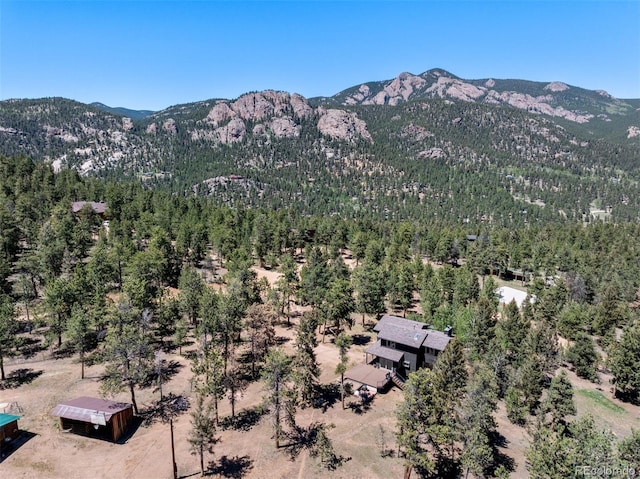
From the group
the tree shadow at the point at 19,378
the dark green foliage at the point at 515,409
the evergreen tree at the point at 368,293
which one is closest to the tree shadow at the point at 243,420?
the tree shadow at the point at 19,378

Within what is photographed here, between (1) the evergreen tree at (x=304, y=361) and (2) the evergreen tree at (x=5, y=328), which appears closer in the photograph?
(2) the evergreen tree at (x=5, y=328)

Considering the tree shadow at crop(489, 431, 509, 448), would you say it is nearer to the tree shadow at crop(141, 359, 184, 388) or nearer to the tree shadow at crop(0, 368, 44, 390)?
the tree shadow at crop(141, 359, 184, 388)

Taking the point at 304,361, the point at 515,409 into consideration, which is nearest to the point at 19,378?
the point at 304,361

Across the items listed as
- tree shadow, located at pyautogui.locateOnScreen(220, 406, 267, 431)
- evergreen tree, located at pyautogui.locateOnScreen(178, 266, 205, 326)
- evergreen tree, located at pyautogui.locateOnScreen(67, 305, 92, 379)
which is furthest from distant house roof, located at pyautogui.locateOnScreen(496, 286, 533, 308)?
evergreen tree, located at pyautogui.locateOnScreen(67, 305, 92, 379)

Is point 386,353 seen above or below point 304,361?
below

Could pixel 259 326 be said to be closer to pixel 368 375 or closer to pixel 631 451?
pixel 368 375

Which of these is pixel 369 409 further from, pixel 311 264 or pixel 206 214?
pixel 206 214

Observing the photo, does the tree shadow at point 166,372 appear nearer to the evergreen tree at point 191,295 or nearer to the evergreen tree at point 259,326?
the evergreen tree at point 191,295
